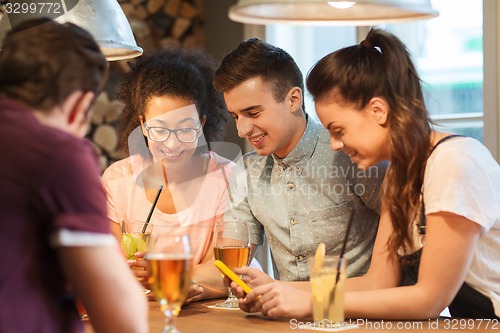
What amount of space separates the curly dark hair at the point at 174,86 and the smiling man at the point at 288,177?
25cm

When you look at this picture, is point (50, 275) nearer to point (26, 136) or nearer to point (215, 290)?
point (26, 136)

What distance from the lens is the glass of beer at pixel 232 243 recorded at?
175 centimetres

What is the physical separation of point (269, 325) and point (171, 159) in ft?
3.33

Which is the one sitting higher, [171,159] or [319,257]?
[319,257]

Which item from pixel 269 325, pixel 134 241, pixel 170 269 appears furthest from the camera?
pixel 134 241

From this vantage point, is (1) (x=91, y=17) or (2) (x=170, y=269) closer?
(2) (x=170, y=269)

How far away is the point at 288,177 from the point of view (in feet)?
7.71

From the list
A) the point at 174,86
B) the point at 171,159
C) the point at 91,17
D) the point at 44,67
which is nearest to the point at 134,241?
the point at 91,17

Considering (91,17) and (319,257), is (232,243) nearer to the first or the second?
(319,257)

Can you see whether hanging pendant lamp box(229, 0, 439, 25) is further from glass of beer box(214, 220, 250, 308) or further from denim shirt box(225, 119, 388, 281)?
denim shirt box(225, 119, 388, 281)

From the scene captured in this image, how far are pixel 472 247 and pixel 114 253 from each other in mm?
915

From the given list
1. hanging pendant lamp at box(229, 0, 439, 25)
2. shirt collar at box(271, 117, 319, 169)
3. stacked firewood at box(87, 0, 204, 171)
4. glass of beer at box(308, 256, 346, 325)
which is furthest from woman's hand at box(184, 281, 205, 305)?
stacked firewood at box(87, 0, 204, 171)

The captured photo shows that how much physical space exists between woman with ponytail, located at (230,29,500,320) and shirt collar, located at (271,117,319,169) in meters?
0.42

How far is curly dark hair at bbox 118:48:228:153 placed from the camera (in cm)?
255
